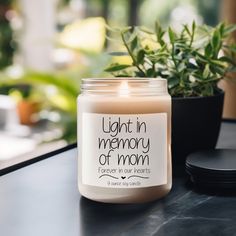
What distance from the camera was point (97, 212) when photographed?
0.40 m

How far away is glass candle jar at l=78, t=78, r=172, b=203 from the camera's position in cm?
41

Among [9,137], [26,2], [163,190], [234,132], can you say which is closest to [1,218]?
[163,190]

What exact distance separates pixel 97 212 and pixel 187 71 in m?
0.21

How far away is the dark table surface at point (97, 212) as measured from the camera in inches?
14.3

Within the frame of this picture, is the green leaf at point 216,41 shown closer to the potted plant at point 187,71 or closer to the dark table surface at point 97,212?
the potted plant at point 187,71

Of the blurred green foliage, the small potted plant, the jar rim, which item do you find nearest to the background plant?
the jar rim

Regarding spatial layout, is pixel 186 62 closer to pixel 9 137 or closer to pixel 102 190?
pixel 102 190

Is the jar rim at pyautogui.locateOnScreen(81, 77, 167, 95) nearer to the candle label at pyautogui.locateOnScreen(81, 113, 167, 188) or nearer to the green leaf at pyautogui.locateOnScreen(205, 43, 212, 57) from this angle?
the candle label at pyautogui.locateOnScreen(81, 113, 167, 188)

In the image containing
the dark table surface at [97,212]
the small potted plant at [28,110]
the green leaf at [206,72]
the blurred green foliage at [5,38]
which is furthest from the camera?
the blurred green foliage at [5,38]

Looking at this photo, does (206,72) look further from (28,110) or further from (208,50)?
(28,110)

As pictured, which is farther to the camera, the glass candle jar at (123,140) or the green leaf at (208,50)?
the green leaf at (208,50)

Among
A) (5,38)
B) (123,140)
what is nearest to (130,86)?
(123,140)

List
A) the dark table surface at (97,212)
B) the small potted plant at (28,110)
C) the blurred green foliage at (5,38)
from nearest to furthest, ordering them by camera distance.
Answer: the dark table surface at (97,212), the small potted plant at (28,110), the blurred green foliage at (5,38)

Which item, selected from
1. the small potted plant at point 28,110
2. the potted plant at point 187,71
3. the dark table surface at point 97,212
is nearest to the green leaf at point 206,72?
the potted plant at point 187,71
